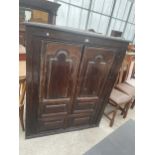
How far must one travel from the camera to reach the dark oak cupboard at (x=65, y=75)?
1.31 m

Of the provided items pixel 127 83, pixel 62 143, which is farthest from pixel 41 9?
pixel 62 143

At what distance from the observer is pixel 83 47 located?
1446mm

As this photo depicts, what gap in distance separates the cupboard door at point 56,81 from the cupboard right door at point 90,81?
3.2 inches

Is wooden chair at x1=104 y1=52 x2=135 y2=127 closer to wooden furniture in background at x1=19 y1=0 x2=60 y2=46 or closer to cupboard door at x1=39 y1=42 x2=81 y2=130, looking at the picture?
cupboard door at x1=39 y1=42 x2=81 y2=130

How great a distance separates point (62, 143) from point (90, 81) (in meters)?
0.80

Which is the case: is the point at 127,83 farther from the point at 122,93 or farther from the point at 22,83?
the point at 22,83

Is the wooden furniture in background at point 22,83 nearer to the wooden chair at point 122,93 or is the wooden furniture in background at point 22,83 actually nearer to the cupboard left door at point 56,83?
the cupboard left door at point 56,83

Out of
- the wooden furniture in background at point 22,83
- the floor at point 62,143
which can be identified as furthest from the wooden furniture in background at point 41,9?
the floor at point 62,143

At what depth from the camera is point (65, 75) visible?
1527 mm

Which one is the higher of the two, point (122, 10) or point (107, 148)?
point (122, 10)
